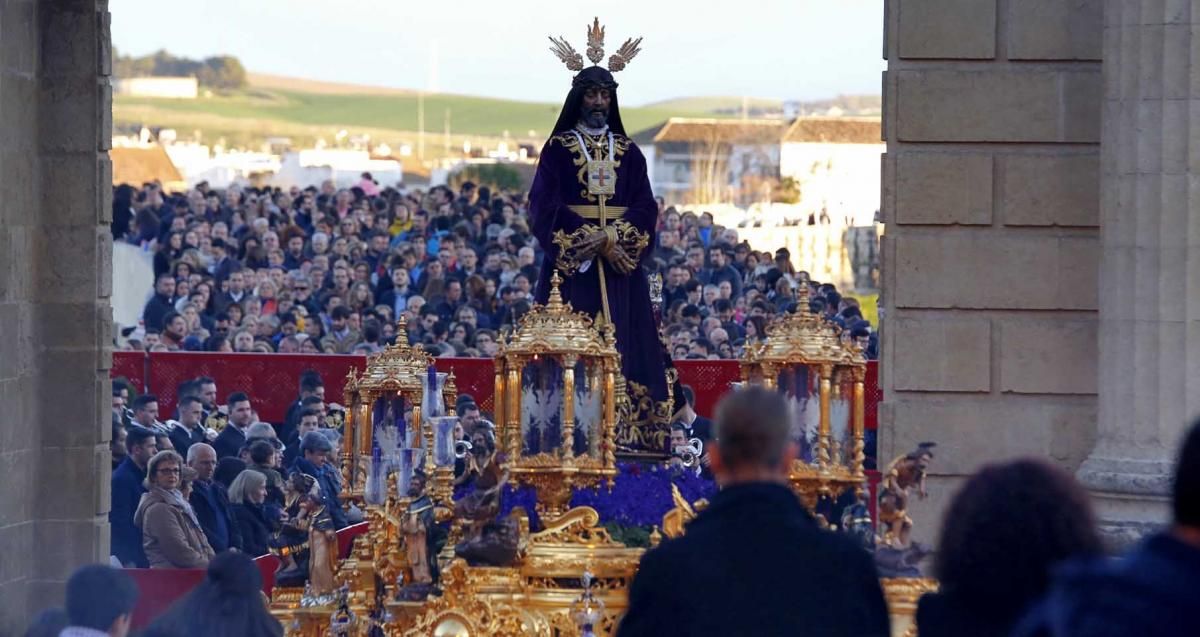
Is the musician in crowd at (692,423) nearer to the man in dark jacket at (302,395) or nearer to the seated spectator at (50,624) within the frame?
the man in dark jacket at (302,395)

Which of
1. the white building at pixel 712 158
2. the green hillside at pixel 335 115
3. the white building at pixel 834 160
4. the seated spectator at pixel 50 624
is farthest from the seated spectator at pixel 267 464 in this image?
the green hillside at pixel 335 115

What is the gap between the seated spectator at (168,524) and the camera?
12.5 m

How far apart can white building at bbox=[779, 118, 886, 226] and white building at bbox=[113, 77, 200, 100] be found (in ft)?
165

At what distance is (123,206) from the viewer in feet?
93.7

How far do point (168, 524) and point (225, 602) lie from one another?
397 centimetres

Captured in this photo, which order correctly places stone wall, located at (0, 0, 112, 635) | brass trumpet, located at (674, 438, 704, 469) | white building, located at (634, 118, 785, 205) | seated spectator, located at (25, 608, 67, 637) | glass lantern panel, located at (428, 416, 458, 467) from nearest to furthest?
seated spectator, located at (25, 608, 67, 637) < glass lantern panel, located at (428, 416, 458, 467) < brass trumpet, located at (674, 438, 704, 469) < stone wall, located at (0, 0, 112, 635) < white building, located at (634, 118, 785, 205)

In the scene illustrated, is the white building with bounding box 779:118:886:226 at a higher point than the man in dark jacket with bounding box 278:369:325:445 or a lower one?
higher

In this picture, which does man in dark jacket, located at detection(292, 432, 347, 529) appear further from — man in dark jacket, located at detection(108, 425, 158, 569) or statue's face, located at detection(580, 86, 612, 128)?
statue's face, located at detection(580, 86, 612, 128)

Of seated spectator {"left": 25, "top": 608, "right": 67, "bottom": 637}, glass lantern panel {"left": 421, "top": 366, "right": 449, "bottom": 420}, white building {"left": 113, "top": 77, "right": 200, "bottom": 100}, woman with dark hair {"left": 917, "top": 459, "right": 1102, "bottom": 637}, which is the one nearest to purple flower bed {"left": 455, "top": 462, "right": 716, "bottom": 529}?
glass lantern panel {"left": 421, "top": 366, "right": 449, "bottom": 420}

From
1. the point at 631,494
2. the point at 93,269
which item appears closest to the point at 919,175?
the point at 631,494

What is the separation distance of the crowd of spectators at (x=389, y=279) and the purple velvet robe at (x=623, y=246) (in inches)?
198

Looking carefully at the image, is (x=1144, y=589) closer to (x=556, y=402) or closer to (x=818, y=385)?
(x=818, y=385)

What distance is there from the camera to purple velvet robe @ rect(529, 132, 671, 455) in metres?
11.8

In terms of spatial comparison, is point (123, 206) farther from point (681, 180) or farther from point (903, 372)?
point (681, 180)
